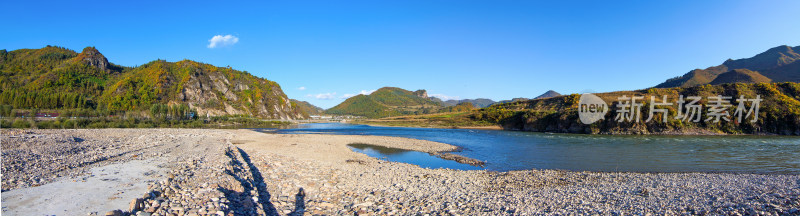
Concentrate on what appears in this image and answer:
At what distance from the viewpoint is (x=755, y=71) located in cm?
12144

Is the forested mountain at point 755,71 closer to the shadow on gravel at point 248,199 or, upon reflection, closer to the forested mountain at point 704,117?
the forested mountain at point 704,117

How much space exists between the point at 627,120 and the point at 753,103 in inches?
706

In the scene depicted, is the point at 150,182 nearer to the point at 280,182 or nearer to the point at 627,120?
the point at 280,182

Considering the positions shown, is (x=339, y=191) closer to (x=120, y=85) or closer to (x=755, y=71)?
(x=120, y=85)

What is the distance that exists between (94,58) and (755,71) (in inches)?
10866

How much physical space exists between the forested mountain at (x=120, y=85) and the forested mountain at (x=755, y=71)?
185313mm

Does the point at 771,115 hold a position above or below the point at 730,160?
above

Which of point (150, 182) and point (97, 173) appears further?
point (97, 173)

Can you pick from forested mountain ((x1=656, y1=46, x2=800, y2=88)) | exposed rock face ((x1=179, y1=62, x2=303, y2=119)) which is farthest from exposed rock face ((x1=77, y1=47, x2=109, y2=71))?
forested mountain ((x1=656, y1=46, x2=800, y2=88))

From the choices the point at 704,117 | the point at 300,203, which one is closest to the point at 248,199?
the point at 300,203

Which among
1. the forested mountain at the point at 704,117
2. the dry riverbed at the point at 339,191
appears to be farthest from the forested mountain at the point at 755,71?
the dry riverbed at the point at 339,191

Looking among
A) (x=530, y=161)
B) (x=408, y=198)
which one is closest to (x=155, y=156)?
(x=408, y=198)

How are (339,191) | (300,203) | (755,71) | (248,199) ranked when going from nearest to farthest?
(248,199) < (300,203) < (339,191) < (755,71)

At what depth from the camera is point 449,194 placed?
1141 centimetres
